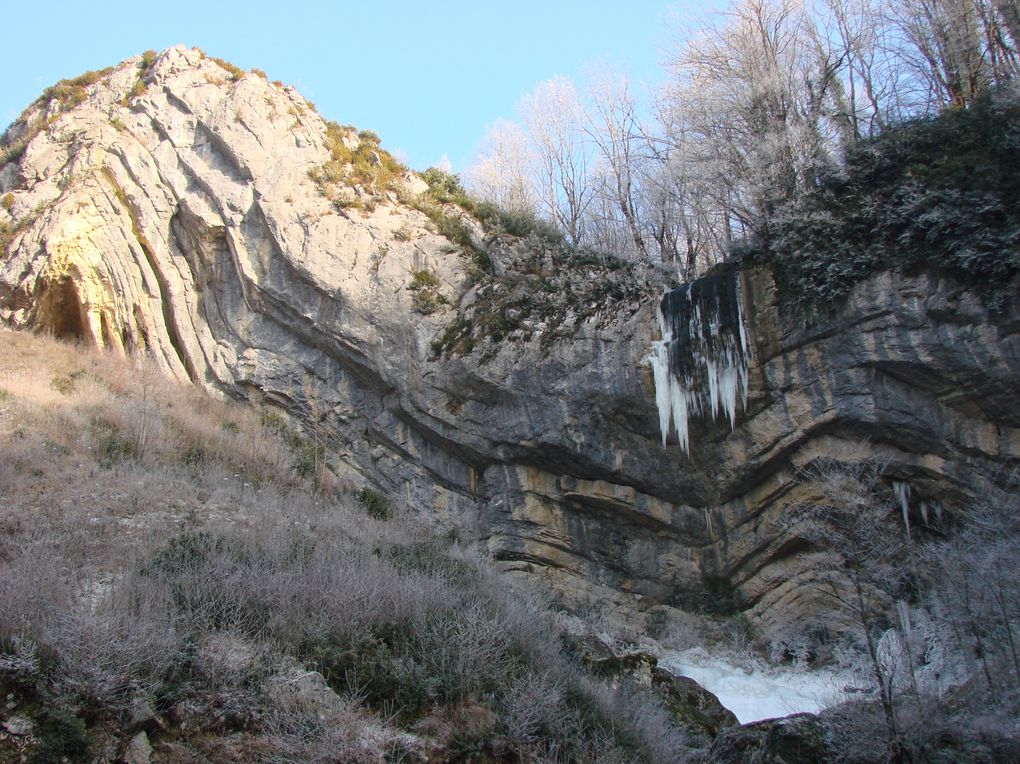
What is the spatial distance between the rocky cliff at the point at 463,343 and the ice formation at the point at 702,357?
A: 0.58 ft

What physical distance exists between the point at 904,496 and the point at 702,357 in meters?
3.69

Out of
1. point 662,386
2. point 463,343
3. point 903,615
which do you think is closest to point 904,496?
point 903,615

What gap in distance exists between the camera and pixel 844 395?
11766 millimetres

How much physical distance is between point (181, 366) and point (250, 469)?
14.9 ft

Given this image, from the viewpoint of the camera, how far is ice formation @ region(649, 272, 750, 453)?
1256 cm

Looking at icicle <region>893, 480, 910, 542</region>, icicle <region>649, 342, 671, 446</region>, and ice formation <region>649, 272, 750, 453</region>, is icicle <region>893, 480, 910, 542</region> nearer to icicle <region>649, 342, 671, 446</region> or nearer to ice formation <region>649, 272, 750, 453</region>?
ice formation <region>649, 272, 750, 453</region>

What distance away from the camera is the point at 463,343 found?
14.8 meters

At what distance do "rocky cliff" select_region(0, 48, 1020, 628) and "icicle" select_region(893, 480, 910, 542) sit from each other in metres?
0.07

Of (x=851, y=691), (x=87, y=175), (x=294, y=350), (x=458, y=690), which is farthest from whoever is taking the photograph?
(x=87, y=175)

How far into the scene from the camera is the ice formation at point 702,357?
12562 millimetres

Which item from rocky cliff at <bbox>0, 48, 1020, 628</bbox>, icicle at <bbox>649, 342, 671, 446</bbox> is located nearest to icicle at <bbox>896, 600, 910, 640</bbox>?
rocky cliff at <bbox>0, 48, 1020, 628</bbox>

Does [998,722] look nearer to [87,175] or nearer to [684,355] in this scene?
[684,355]

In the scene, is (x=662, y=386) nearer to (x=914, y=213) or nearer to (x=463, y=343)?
(x=463, y=343)

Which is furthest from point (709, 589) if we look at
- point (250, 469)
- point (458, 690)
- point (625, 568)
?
point (250, 469)
